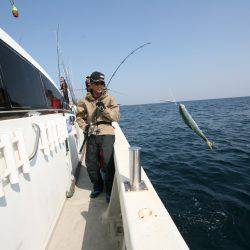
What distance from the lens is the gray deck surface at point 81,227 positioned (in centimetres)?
256

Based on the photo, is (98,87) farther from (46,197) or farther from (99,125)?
(46,197)

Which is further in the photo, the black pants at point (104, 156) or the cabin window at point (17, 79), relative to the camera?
the black pants at point (104, 156)

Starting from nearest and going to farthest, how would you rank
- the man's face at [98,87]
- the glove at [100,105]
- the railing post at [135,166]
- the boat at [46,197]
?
the boat at [46,197] → the railing post at [135,166] → the glove at [100,105] → the man's face at [98,87]

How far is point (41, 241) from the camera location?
227 cm

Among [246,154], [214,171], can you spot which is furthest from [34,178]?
[246,154]

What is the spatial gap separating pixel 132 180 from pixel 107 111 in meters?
1.44

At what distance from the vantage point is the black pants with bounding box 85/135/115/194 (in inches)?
136

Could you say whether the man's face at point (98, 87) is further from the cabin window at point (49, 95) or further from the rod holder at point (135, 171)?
the rod holder at point (135, 171)

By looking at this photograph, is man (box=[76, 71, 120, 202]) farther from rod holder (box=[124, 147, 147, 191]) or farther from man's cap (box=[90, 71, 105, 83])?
rod holder (box=[124, 147, 147, 191])

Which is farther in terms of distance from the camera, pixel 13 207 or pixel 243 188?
pixel 243 188

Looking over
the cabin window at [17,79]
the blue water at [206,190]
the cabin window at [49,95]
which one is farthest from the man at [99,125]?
the blue water at [206,190]

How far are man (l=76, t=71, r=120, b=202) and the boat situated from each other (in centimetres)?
22

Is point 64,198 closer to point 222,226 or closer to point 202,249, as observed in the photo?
point 202,249

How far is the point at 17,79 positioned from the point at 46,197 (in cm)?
123
